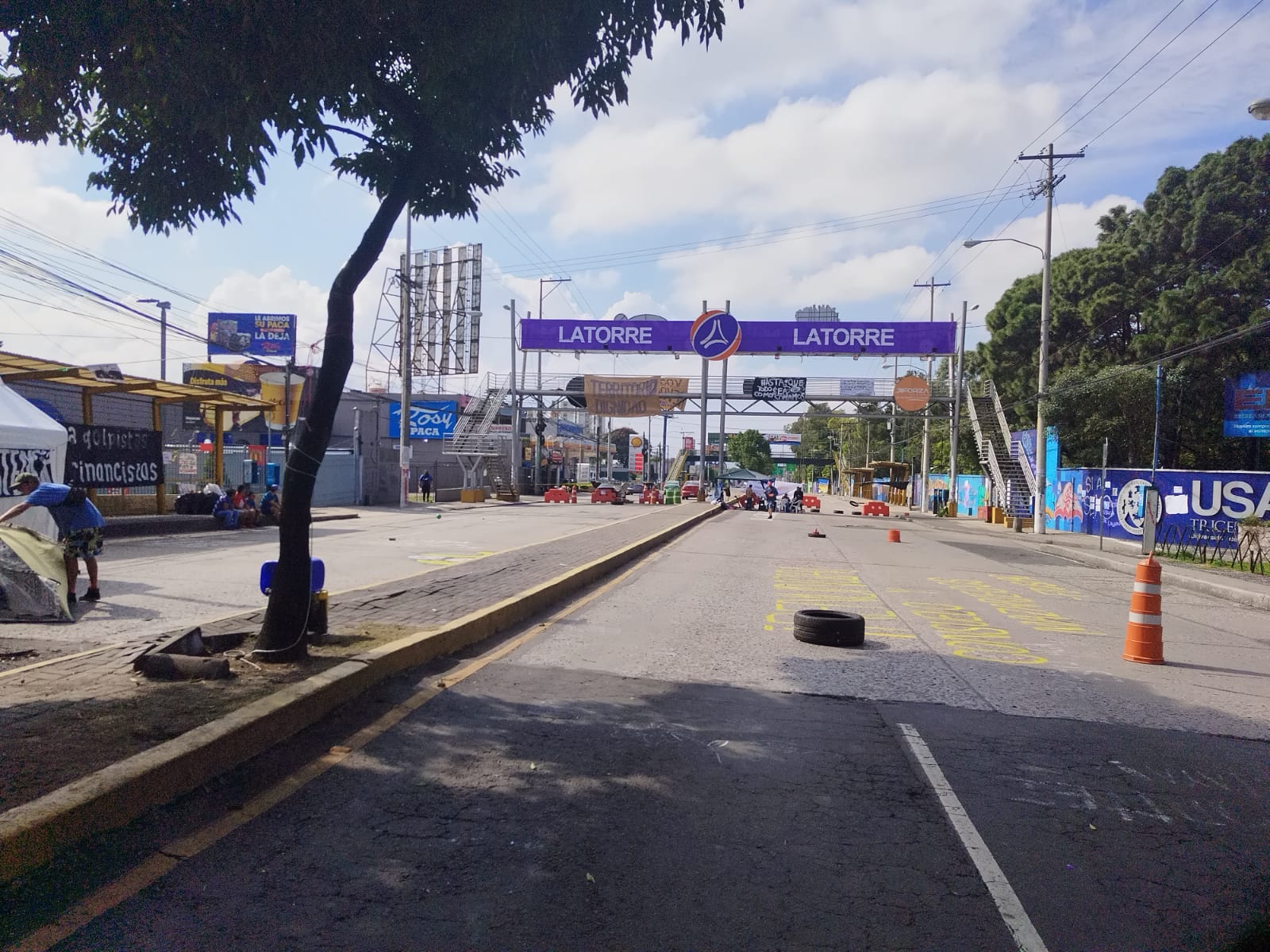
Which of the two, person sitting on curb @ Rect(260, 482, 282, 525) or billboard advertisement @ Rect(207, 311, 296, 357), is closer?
person sitting on curb @ Rect(260, 482, 282, 525)

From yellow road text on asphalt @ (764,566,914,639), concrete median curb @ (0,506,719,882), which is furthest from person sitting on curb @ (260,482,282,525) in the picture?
concrete median curb @ (0,506,719,882)

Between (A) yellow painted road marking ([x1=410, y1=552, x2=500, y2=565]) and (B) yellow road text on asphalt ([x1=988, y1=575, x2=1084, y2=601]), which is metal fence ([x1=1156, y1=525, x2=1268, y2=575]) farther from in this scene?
(A) yellow painted road marking ([x1=410, y1=552, x2=500, y2=565])

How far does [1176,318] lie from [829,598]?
1108 inches

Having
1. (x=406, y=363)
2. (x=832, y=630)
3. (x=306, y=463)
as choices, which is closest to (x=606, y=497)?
(x=406, y=363)

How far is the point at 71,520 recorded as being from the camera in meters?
9.77

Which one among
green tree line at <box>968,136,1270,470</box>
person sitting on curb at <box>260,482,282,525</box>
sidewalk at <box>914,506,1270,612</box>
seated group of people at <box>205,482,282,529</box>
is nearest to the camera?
sidewalk at <box>914,506,1270,612</box>

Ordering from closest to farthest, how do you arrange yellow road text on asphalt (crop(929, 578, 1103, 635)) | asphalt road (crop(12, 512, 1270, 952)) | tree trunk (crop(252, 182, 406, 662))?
1. asphalt road (crop(12, 512, 1270, 952))
2. tree trunk (crop(252, 182, 406, 662))
3. yellow road text on asphalt (crop(929, 578, 1103, 635))

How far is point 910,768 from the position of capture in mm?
5379

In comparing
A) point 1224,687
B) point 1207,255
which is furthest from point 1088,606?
point 1207,255

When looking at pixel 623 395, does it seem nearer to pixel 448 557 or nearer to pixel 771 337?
pixel 771 337

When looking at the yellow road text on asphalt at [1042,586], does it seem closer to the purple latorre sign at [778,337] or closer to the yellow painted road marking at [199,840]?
the yellow painted road marking at [199,840]

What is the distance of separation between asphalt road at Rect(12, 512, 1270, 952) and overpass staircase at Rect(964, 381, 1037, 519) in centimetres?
2998

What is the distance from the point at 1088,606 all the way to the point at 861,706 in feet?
26.4

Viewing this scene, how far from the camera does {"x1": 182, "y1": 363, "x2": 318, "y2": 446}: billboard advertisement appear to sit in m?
26.0
